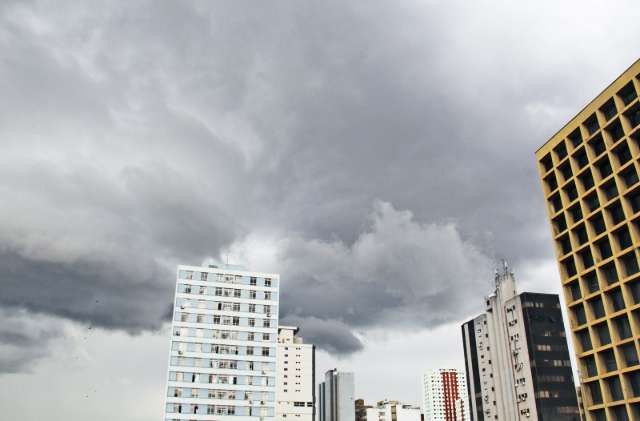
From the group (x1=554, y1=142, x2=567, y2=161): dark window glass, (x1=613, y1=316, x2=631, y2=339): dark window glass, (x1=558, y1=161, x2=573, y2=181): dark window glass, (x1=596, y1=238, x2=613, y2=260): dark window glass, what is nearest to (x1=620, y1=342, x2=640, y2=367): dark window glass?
(x1=613, y1=316, x2=631, y2=339): dark window glass

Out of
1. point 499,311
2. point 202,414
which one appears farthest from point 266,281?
point 499,311

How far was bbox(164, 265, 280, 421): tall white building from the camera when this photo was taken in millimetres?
106438

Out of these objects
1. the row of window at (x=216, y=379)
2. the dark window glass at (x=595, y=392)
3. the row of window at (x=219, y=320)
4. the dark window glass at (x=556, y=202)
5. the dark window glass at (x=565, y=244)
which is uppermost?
the dark window glass at (x=556, y=202)

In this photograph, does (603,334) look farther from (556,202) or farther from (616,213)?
(556,202)

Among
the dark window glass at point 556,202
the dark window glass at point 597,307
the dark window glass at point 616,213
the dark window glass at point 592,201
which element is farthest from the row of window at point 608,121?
the dark window glass at point 597,307

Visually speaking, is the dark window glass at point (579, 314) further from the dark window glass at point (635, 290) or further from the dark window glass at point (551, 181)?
the dark window glass at point (551, 181)

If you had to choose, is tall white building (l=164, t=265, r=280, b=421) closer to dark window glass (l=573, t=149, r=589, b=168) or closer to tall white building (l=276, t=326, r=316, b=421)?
dark window glass (l=573, t=149, r=589, b=168)

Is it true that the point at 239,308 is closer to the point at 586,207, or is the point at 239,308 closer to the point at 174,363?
the point at 174,363

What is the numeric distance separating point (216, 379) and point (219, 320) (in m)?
11.6

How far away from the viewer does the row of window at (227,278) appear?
379ft

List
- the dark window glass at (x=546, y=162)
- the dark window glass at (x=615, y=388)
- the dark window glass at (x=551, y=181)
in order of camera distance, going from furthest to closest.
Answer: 1. the dark window glass at (x=546, y=162)
2. the dark window glass at (x=551, y=181)
3. the dark window glass at (x=615, y=388)

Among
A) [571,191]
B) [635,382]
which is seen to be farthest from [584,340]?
[571,191]

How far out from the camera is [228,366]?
111 m

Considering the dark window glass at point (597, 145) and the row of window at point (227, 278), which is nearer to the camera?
the dark window glass at point (597, 145)
